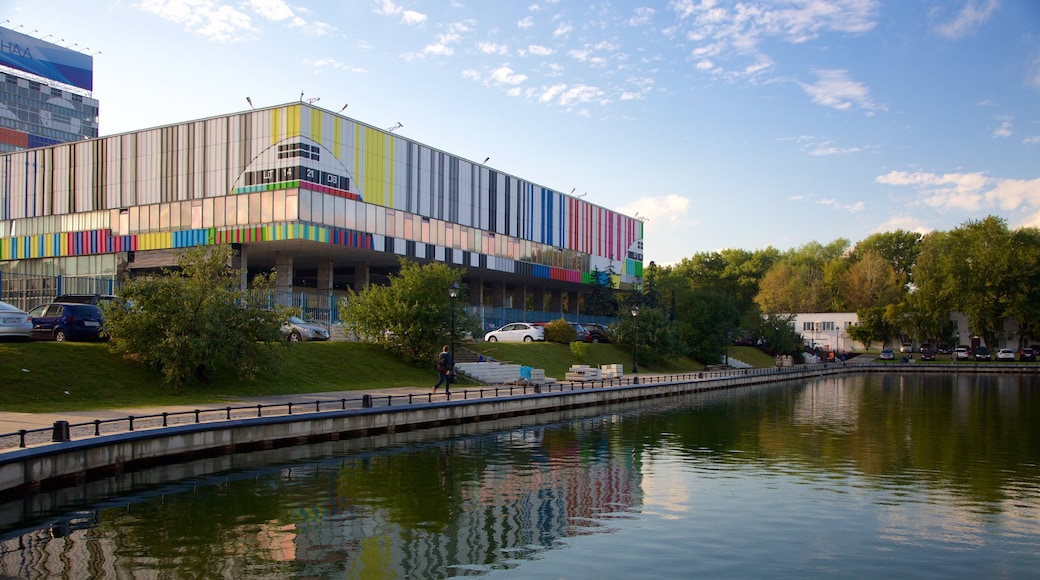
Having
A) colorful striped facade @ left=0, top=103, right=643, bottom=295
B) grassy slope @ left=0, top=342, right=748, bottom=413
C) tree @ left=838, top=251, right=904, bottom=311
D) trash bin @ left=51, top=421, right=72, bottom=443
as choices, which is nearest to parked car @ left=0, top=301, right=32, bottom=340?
grassy slope @ left=0, top=342, right=748, bottom=413

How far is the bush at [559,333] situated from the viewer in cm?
5778

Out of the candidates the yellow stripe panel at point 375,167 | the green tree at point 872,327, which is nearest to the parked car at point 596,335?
the yellow stripe panel at point 375,167

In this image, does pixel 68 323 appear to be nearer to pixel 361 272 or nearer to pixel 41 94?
pixel 361 272

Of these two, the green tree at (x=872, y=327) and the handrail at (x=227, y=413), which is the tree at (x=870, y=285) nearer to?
the green tree at (x=872, y=327)

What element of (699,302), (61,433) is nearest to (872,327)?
(699,302)

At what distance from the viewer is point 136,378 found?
2841cm

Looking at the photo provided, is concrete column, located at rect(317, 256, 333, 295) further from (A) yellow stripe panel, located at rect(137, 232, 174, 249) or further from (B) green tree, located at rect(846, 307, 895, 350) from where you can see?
(B) green tree, located at rect(846, 307, 895, 350)

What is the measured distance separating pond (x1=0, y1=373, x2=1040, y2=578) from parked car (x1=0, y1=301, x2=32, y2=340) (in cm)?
1403

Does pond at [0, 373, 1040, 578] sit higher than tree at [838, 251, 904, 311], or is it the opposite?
tree at [838, 251, 904, 311]

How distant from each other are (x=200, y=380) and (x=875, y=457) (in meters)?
22.9

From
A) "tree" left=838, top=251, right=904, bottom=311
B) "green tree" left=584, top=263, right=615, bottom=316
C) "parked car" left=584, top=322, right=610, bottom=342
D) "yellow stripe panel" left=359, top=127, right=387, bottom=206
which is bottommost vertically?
"parked car" left=584, top=322, right=610, bottom=342

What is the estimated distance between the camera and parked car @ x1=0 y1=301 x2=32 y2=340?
28.4 m

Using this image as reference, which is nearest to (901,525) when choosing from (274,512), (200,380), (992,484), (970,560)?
(970,560)

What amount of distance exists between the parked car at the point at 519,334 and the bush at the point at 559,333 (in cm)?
58
